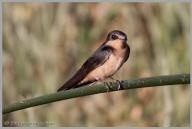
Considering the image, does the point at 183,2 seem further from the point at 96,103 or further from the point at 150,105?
the point at 96,103

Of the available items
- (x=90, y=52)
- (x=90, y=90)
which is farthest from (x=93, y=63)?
(x=90, y=90)

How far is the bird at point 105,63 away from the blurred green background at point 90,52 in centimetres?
64

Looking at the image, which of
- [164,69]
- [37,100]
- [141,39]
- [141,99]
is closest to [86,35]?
[141,39]

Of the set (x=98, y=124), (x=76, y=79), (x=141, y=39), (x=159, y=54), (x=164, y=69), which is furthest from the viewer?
(x=141, y=39)

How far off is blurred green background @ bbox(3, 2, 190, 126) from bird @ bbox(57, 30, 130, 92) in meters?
0.64

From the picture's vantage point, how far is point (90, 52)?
475cm

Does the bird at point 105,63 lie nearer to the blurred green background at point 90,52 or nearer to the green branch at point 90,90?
the blurred green background at point 90,52

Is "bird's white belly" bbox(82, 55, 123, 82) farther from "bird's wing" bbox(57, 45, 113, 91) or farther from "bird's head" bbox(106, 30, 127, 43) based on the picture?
"bird's head" bbox(106, 30, 127, 43)

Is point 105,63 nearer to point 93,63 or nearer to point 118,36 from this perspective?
point 93,63

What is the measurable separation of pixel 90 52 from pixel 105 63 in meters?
Result: 1.27

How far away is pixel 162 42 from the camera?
176 inches

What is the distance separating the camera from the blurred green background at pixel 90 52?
4.32 metres

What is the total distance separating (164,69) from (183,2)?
1233 millimetres

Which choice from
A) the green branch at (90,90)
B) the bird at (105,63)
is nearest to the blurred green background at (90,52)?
the bird at (105,63)
